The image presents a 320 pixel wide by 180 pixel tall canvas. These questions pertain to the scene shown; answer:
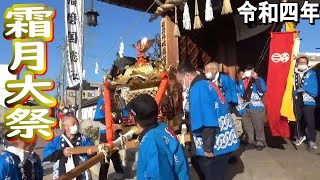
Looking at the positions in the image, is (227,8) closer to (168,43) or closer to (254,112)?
(168,43)

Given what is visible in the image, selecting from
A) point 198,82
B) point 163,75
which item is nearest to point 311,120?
point 163,75

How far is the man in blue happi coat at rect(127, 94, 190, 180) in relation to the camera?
2635 mm

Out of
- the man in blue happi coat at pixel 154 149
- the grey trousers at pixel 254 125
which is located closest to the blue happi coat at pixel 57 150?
the man in blue happi coat at pixel 154 149

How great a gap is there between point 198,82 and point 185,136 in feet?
3.04

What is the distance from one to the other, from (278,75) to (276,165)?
1.69 meters

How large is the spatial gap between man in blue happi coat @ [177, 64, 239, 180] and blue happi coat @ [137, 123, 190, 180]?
3.33 ft

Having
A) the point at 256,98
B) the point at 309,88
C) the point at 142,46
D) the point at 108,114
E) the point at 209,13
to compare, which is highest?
the point at 209,13

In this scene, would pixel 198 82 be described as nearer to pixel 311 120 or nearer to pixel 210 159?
pixel 210 159

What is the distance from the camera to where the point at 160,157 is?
2.67 metres

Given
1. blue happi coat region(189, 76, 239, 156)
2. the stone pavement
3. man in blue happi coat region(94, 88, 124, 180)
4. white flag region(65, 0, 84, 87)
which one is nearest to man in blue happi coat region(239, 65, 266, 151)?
the stone pavement

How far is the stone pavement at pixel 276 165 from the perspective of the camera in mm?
4941

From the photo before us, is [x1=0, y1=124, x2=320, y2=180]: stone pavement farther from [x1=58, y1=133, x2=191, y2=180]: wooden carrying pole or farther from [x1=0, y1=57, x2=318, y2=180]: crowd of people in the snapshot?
[x1=58, y1=133, x2=191, y2=180]: wooden carrying pole

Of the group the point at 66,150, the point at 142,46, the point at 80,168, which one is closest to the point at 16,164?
the point at 80,168

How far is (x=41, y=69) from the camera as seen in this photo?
15.5 feet
